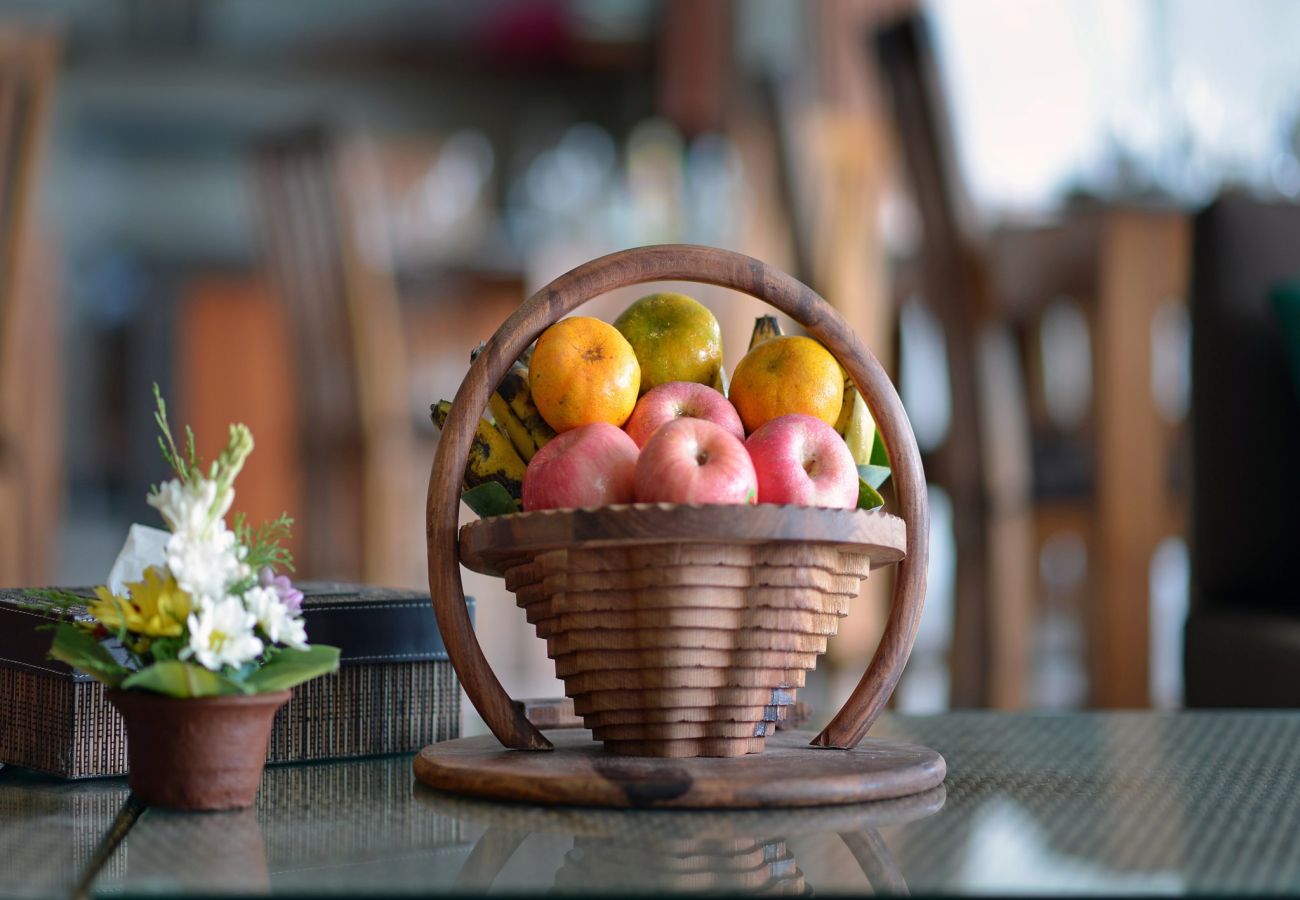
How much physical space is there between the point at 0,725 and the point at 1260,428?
1.17 meters

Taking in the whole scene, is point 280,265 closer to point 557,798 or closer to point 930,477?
point 930,477

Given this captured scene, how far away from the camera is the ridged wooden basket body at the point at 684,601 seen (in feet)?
1.89

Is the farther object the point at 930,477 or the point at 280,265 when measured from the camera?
the point at 280,265

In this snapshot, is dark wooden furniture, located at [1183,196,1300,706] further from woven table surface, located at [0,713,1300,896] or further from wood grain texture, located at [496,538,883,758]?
wood grain texture, located at [496,538,883,758]

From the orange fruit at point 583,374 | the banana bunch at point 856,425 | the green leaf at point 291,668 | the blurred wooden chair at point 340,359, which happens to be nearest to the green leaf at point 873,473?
the banana bunch at point 856,425

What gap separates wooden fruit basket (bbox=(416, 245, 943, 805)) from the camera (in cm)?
58

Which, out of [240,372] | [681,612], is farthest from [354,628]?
[240,372]

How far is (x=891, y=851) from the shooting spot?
524 mm

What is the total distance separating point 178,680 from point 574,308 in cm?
23

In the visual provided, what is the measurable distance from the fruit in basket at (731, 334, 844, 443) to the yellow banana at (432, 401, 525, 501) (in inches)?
4.3

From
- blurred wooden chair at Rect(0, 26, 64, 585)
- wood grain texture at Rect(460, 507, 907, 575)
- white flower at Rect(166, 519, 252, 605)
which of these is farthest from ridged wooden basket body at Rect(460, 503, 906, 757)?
blurred wooden chair at Rect(0, 26, 64, 585)

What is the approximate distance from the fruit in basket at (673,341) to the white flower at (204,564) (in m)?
0.21

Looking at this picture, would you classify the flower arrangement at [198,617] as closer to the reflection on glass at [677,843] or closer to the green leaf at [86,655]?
the green leaf at [86,655]

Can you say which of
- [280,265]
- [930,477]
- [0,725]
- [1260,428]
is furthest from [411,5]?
[0,725]
